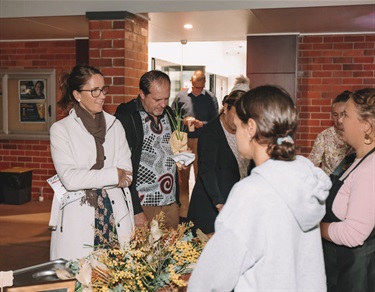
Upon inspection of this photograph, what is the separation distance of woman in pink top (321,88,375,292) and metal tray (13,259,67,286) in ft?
3.72

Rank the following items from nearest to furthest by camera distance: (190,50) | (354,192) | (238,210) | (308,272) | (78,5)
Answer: (238,210)
(308,272)
(354,192)
(78,5)
(190,50)

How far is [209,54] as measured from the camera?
1218 cm

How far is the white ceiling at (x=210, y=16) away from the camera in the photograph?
511 cm

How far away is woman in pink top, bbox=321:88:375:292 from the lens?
6.80ft

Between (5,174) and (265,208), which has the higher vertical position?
(265,208)

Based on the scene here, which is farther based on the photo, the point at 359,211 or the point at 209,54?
the point at 209,54

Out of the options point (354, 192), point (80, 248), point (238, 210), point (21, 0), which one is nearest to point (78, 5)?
point (21, 0)

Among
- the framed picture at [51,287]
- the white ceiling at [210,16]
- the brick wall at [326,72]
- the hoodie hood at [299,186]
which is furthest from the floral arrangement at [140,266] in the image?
the brick wall at [326,72]

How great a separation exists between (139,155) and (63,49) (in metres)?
5.50

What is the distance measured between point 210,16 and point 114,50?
3.78 ft

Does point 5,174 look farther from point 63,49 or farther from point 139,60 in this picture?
point 139,60

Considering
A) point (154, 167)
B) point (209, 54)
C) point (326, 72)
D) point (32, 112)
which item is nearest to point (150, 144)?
point (154, 167)

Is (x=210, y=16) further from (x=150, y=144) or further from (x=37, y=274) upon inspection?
(x=37, y=274)

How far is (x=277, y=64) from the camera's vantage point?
6.96 m
